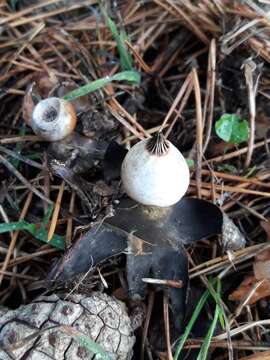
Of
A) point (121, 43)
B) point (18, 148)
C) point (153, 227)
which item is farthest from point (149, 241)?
point (121, 43)

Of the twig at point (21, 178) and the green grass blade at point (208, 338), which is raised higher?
the twig at point (21, 178)

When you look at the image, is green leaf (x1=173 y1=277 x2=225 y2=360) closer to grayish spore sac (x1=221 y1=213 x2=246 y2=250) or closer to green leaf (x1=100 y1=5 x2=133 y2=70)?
grayish spore sac (x1=221 y1=213 x2=246 y2=250)

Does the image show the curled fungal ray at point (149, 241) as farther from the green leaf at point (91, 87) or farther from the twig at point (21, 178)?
the green leaf at point (91, 87)

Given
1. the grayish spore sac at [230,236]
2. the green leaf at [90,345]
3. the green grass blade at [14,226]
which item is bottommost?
the green leaf at [90,345]

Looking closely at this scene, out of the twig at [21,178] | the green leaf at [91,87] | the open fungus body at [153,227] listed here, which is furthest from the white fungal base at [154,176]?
the green leaf at [91,87]

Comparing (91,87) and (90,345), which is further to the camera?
(91,87)

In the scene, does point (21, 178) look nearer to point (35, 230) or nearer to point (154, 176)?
point (35, 230)

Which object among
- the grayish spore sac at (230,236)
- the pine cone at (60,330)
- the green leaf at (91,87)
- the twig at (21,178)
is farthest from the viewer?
the green leaf at (91,87)

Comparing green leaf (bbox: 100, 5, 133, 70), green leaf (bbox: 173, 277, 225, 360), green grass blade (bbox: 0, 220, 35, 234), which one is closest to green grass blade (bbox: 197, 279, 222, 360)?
green leaf (bbox: 173, 277, 225, 360)
